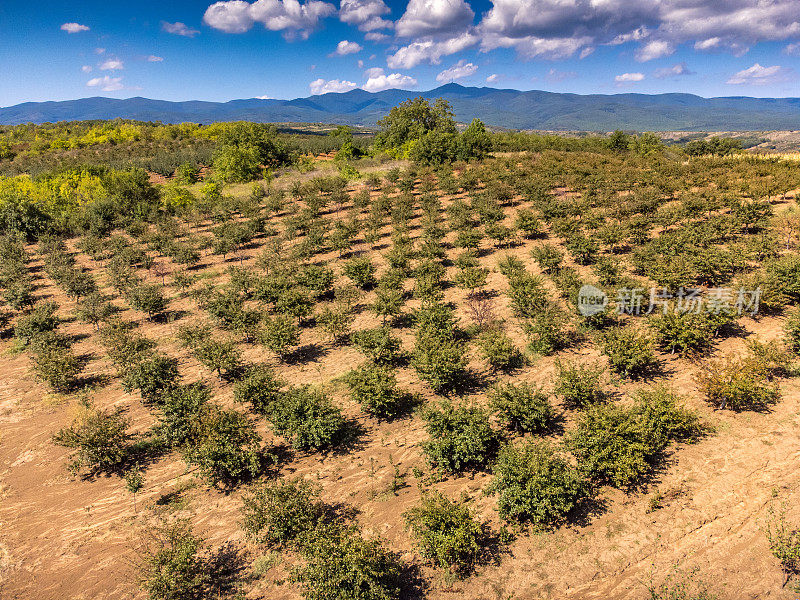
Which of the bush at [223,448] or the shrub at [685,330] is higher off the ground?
the shrub at [685,330]

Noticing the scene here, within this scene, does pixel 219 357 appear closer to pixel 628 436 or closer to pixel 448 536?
pixel 448 536

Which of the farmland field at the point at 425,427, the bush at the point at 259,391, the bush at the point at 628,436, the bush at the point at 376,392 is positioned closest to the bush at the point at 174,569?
the farmland field at the point at 425,427

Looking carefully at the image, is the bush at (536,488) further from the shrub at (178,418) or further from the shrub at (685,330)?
the shrub at (178,418)

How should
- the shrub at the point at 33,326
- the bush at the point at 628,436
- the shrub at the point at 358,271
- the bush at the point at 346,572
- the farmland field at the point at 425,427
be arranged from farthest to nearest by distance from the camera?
the shrub at the point at 358,271 → the shrub at the point at 33,326 → the bush at the point at 628,436 → the farmland field at the point at 425,427 → the bush at the point at 346,572

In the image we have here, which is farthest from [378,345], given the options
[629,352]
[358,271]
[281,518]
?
[629,352]

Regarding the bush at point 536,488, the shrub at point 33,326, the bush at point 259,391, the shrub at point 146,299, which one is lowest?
the bush at point 536,488

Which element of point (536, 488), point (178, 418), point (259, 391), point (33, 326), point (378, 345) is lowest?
point (536, 488)

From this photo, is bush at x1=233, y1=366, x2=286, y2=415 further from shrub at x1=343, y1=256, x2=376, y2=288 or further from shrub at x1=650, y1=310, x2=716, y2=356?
shrub at x1=650, y1=310, x2=716, y2=356
